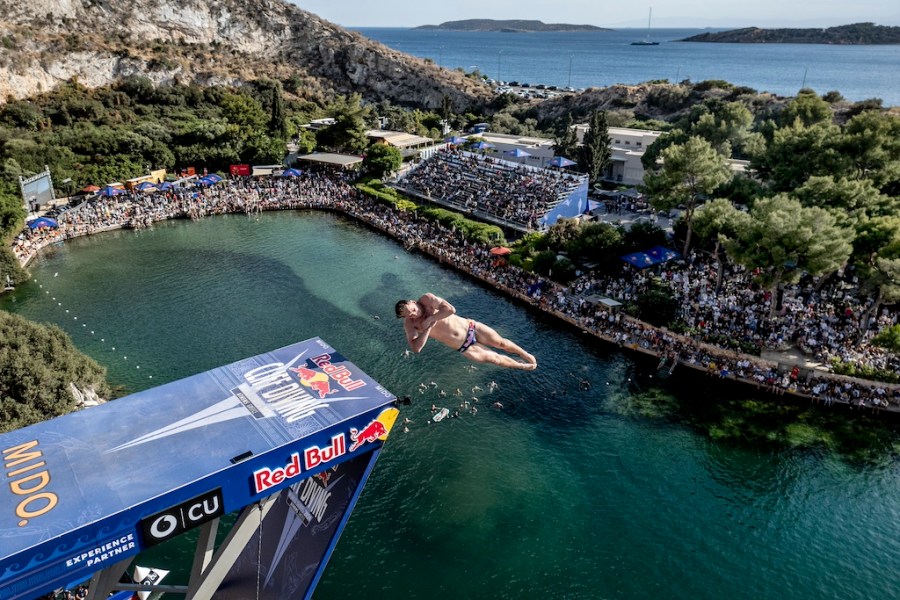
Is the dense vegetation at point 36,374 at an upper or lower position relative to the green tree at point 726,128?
lower

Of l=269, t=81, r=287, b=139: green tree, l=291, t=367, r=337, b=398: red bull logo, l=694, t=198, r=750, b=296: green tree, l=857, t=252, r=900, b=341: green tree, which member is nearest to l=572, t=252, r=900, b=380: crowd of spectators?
l=857, t=252, r=900, b=341: green tree

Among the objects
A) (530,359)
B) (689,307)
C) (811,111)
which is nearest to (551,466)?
(530,359)

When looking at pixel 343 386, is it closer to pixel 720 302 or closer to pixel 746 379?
pixel 746 379

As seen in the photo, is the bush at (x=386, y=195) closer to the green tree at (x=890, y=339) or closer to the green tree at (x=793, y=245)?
the green tree at (x=793, y=245)

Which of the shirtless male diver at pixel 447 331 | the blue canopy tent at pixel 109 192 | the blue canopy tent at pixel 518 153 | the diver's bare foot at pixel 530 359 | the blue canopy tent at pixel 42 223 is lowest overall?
the blue canopy tent at pixel 42 223

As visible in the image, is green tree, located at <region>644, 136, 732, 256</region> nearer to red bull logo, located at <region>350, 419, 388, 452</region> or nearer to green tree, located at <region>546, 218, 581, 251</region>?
green tree, located at <region>546, 218, 581, 251</region>

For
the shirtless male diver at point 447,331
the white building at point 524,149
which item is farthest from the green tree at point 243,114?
the shirtless male diver at point 447,331

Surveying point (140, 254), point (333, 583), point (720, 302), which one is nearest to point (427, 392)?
point (333, 583)
